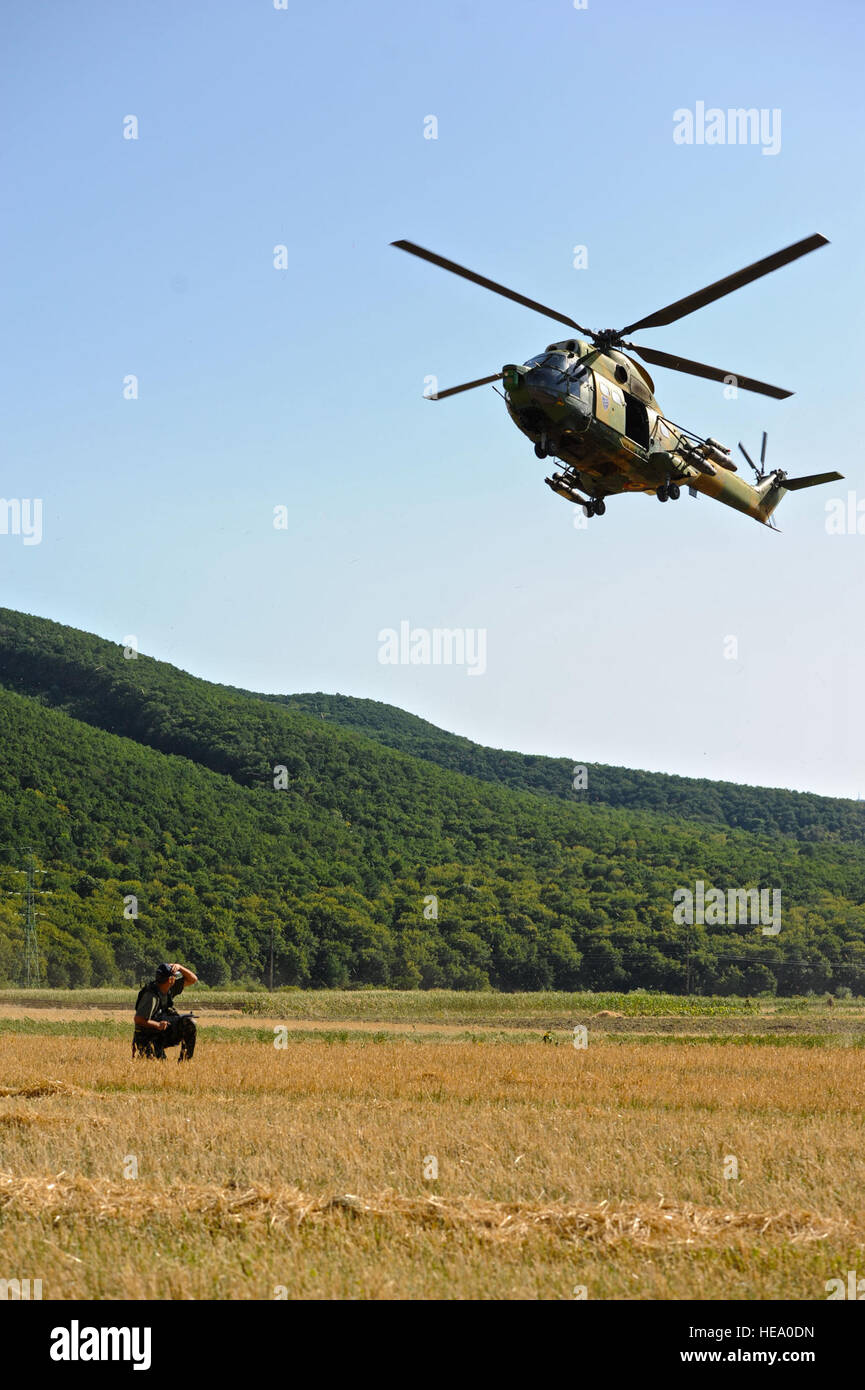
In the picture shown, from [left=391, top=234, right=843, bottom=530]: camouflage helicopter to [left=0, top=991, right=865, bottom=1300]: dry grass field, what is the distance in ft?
36.9

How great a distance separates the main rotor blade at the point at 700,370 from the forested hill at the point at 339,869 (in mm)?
59056

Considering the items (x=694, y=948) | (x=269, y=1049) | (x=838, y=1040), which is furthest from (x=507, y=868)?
(x=269, y=1049)

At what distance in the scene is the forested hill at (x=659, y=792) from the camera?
570 ft

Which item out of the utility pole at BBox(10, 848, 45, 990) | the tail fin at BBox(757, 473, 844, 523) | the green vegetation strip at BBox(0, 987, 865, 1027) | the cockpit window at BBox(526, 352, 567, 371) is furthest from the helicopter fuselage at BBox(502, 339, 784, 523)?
the utility pole at BBox(10, 848, 45, 990)

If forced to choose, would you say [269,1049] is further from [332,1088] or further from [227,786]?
[227,786]

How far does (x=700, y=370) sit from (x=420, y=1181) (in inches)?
659

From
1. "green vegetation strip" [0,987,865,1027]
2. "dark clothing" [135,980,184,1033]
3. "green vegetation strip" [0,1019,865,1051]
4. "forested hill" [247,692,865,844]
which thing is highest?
"forested hill" [247,692,865,844]

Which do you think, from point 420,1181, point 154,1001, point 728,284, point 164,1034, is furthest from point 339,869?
point 420,1181

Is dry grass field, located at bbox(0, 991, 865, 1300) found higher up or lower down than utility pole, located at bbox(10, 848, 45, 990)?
higher up

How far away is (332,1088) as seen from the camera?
18328 mm

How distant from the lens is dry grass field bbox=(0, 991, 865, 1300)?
8.05 metres

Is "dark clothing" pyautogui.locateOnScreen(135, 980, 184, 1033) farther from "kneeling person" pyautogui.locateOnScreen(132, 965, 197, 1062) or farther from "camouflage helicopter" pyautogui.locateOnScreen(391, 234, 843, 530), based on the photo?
"camouflage helicopter" pyautogui.locateOnScreen(391, 234, 843, 530)

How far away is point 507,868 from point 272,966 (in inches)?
1448

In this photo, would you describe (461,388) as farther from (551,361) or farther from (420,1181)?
(420,1181)
